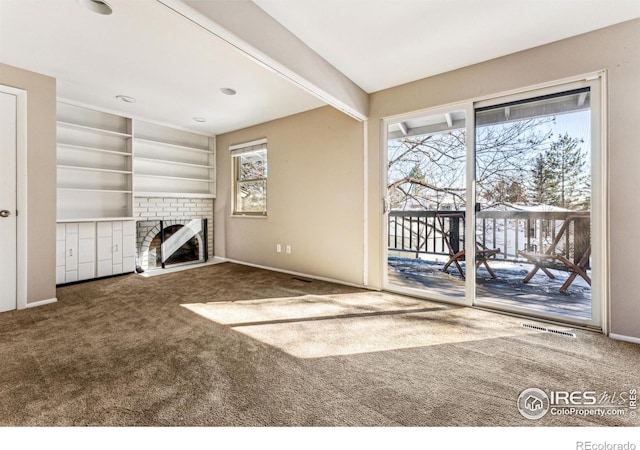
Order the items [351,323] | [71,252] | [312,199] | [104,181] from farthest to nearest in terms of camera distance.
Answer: [104,181]
[312,199]
[71,252]
[351,323]

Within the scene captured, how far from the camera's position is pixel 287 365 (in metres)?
1.72

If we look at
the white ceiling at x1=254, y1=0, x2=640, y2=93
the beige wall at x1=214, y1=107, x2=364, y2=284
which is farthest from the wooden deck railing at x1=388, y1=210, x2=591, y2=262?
the white ceiling at x1=254, y1=0, x2=640, y2=93

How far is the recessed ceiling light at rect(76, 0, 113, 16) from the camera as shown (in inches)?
74.1

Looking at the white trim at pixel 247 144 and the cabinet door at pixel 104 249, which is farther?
the white trim at pixel 247 144

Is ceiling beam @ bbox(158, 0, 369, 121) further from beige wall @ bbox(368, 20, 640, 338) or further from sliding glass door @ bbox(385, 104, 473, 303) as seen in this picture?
beige wall @ bbox(368, 20, 640, 338)

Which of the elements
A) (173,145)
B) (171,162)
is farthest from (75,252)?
(173,145)

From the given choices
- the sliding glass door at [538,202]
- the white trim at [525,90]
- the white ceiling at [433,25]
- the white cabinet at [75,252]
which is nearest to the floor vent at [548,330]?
the sliding glass door at [538,202]

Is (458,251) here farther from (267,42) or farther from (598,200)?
(267,42)

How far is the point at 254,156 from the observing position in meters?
4.76

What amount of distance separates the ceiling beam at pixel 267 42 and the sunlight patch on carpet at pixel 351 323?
200 cm

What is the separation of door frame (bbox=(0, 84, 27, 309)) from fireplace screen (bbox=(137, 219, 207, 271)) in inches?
65.0

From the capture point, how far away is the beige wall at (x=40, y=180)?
2725 mm

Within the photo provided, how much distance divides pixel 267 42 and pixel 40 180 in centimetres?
265

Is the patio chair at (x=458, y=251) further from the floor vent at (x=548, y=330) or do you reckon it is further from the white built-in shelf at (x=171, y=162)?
the white built-in shelf at (x=171, y=162)
